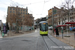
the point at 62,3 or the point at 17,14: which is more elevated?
the point at 62,3

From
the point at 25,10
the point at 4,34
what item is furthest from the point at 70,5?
the point at 25,10

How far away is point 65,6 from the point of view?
77.2 ft

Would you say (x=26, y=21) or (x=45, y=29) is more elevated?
(x=26, y=21)

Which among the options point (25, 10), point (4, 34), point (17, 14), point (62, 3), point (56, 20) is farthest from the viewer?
point (25, 10)

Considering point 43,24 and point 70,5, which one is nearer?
point 43,24

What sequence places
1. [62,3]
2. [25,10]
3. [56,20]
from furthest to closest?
[25,10], [56,20], [62,3]

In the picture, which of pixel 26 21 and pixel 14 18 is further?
pixel 26 21

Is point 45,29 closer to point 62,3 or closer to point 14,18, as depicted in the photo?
point 62,3

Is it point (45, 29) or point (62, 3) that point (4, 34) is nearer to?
point (45, 29)

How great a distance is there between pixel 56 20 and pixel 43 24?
39.8m

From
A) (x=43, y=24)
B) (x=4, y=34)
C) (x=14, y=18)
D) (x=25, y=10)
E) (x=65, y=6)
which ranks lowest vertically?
(x=4, y=34)

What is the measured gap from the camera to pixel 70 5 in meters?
23.9

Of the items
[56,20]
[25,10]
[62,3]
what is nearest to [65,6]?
[62,3]

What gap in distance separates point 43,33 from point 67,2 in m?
9.75
